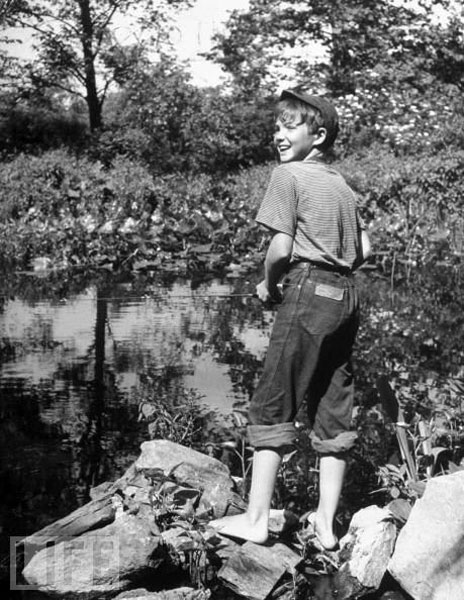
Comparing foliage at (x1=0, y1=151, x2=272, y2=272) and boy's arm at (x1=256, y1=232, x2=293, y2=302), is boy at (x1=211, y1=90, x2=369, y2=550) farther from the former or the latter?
foliage at (x1=0, y1=151, x2=272, y2=272)

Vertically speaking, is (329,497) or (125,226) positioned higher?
(329,497)

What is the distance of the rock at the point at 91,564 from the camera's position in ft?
9.69

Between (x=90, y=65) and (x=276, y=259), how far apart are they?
21204 millimetres

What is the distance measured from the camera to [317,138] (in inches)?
133

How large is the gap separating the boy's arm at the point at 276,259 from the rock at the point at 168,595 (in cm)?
99

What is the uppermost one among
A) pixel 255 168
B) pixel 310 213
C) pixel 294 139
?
pixel 294 139

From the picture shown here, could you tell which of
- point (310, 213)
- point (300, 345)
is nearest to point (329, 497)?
point (300, 345)

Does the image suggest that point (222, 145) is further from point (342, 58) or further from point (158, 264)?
point (158, 264)

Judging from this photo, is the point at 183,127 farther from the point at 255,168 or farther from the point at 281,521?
the point at 281,521

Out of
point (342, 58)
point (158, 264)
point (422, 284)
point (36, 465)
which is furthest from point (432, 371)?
point (342, 58)

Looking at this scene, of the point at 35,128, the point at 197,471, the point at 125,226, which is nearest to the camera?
the point at 197,471

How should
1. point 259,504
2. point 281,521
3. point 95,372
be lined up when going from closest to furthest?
1. point 259,504
2. point 281,521
3. point 95,372

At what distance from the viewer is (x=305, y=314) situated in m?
3.21

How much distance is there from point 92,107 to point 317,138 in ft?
70.7
